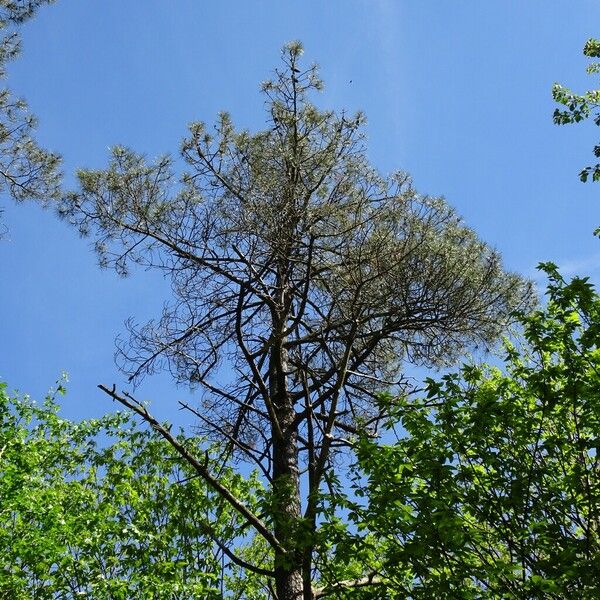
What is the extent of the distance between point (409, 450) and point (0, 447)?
7461 millimetres

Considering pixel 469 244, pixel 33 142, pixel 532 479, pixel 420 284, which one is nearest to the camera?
pixel 532 479

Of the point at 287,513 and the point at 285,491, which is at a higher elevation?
the point at 285,491

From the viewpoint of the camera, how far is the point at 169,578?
8344 millimetres

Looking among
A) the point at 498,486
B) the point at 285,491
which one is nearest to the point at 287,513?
the point at 285,491

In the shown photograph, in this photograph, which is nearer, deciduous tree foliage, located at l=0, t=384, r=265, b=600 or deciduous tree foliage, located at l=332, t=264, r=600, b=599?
deciduous tree foliage, located at l=332, t=264, r=600, b=599

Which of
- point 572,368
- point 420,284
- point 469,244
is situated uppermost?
point 469,244

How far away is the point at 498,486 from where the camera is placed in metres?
5.14

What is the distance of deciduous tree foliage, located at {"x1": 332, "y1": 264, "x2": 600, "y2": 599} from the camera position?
4605 mm

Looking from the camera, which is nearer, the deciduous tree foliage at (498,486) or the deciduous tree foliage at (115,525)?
the deciduous tree foliage at (498,486)

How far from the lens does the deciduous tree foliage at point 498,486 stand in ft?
15.1

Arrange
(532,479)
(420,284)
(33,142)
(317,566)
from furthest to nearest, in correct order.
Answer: (33,142) < (420,284) < (317,566) < (532,479)

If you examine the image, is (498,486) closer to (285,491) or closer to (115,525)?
(285,491)

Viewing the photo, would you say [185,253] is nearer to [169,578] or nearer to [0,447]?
[169,578]

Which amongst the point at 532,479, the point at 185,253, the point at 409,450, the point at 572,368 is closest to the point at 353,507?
the point at 409,450
